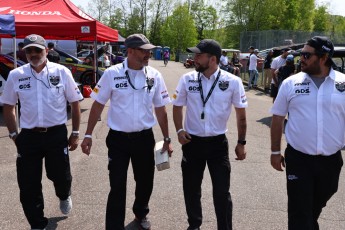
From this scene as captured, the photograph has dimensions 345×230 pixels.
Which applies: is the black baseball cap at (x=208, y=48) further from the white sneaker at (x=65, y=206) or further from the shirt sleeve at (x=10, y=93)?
the white sneaker at (x=65, y=206)

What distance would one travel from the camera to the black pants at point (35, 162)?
12.9 ft

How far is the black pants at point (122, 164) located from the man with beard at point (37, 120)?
59 cm

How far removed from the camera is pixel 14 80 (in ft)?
13.2

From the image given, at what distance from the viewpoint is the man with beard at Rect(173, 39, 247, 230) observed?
3.77 meters

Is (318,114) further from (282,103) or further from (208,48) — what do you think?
(208,48)

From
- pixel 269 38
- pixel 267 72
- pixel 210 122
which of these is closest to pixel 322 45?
pixel 210 122

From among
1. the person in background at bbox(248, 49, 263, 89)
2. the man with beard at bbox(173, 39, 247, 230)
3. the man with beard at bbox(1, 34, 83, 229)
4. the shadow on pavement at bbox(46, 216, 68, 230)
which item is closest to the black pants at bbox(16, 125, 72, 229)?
the man with beard at bbox(1, 34, 83, 229)

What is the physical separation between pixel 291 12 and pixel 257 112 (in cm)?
5359

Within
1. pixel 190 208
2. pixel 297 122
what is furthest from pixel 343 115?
pixel 190 208

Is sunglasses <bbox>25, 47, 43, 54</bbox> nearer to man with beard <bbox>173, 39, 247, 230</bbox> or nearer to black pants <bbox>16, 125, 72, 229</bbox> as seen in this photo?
black pants <bbox>16, 125, 72, 229</bbox>

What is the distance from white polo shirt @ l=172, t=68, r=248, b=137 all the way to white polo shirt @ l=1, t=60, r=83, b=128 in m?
1.30

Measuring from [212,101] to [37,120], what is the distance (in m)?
1.71

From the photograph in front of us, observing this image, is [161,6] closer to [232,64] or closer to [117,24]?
[117,24]

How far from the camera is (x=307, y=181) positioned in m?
3.28
